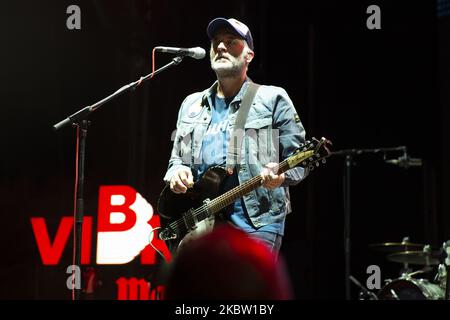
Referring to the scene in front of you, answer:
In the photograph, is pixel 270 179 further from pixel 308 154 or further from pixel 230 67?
pixel 230 67

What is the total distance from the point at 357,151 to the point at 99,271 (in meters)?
2.90

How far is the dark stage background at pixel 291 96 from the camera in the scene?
7000mm

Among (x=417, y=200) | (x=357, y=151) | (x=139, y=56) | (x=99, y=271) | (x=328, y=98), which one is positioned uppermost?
(x=139, y=56)

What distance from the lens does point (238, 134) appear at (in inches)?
144

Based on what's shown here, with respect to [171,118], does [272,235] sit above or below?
below

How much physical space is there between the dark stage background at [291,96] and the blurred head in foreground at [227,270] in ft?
18.9

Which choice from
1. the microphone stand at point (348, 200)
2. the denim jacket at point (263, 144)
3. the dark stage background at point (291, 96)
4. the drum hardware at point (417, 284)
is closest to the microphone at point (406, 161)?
the microphone stand at point (348, 200)

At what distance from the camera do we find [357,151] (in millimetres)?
6707

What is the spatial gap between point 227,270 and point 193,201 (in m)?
2.47

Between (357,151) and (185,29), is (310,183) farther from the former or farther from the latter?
(185,29)

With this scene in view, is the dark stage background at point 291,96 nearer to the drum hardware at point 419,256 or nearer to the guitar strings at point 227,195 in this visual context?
the drum hardware at point 419,256

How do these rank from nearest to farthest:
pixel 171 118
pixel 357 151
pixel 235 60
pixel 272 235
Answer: pixel 272 235 < pixel 235 60 < pixel 357 151 < pixel 171 118
